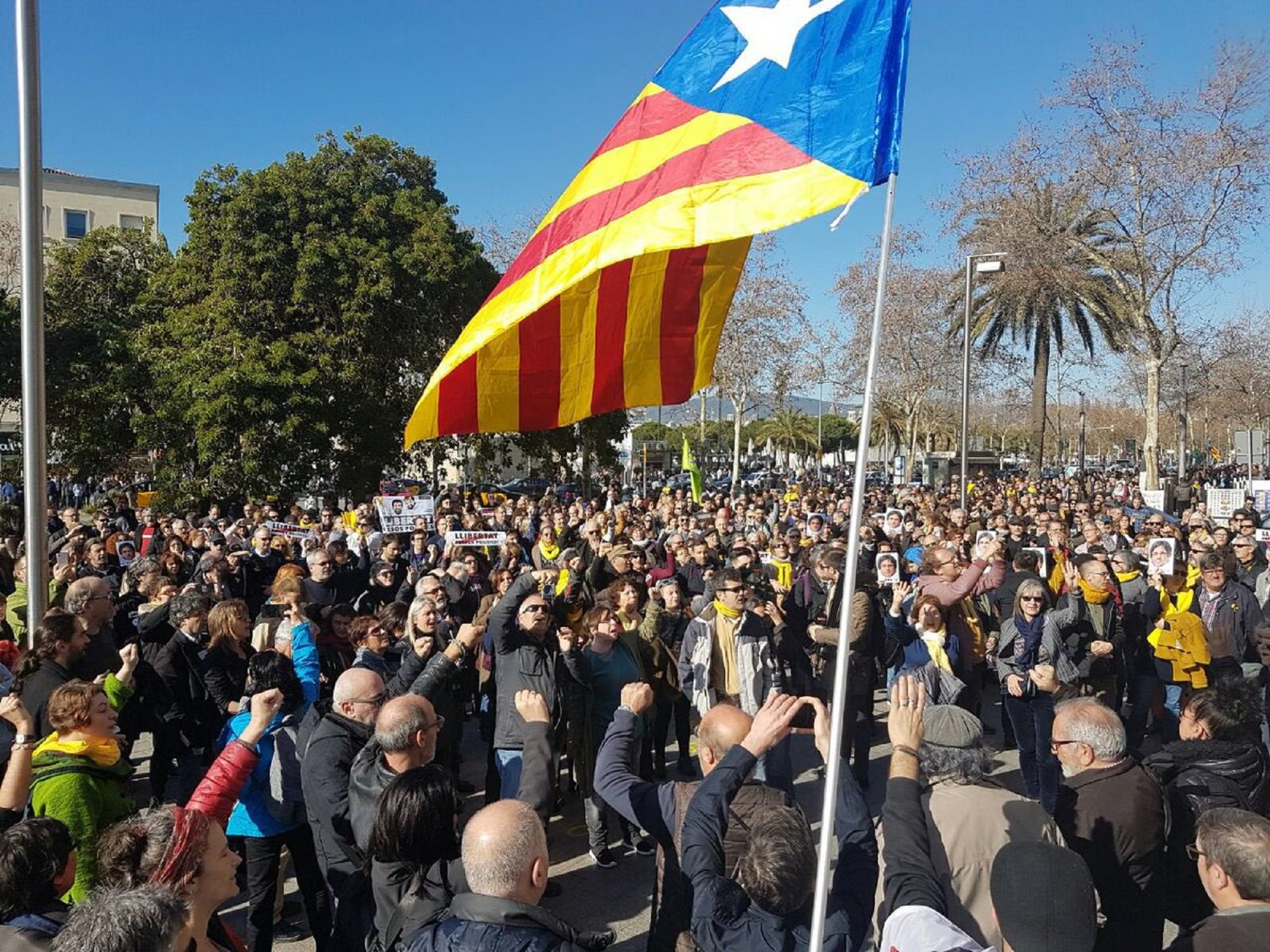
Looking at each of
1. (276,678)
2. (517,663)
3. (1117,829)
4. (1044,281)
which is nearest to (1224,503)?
(1044,281)

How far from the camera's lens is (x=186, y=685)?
222 inches

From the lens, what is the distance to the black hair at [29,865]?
→ 2.52m

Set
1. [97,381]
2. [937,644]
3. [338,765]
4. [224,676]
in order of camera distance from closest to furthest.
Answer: [338,765] < [224,676] < [937,644] < [97,381]

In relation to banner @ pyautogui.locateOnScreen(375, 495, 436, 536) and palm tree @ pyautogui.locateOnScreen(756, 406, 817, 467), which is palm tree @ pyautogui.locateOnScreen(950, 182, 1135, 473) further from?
palm tree @ pyautogui.locateOnScreen(756, 406, 817, 467)

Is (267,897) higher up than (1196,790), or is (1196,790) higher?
(1196,790)

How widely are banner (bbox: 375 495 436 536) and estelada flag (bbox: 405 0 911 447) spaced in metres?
8.60

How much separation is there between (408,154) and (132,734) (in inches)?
930

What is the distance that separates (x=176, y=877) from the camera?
8.59 ft

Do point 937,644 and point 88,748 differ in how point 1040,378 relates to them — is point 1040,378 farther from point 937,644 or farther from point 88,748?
point 88,748

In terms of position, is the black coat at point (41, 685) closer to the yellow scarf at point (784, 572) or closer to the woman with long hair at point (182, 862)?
the woman with long hair at point (182, 862)

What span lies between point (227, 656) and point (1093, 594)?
5716 mm

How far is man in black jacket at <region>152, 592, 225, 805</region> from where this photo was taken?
5.58 meters

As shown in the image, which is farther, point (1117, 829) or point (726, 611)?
point (726, 611)

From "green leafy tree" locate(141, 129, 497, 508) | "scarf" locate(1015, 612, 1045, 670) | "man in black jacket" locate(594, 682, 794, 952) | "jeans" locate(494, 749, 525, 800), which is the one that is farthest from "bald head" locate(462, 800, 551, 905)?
"green leafy tree" locate(141, 129, 497, 508)
